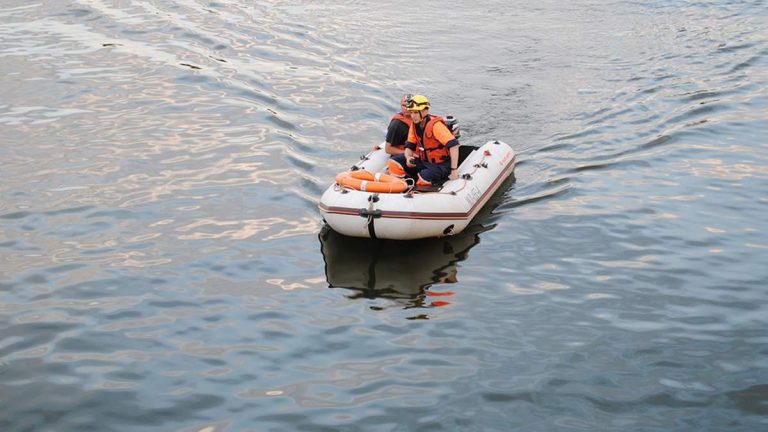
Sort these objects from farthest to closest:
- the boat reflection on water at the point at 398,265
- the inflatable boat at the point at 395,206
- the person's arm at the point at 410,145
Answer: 1. the person's arm at the point at 410,145
2. the inflatable boat at the point at 395,206
3. the boat reflection on water at the point at 398,265

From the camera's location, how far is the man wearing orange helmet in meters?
13.6

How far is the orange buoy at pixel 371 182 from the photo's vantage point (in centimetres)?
1262

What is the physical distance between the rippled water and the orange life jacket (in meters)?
1.24

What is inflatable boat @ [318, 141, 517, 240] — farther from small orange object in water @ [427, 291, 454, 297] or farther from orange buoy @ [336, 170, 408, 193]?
small orange object in water @ [427, 291, 454, 297]

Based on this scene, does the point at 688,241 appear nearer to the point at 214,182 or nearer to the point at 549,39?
the point at 214,182

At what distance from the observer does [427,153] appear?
45.5ft

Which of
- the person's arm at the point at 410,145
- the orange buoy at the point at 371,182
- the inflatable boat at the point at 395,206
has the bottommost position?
the inflatable boat at the point at 395,206

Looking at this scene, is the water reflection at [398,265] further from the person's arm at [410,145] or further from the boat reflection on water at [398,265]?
the person's arm at [410,145]

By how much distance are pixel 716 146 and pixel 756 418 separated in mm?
8505

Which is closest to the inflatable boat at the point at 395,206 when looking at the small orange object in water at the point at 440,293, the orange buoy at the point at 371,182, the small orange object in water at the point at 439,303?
the orange buoy at the point at 371,182

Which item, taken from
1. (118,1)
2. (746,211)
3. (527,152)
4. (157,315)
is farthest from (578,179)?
(118,1)

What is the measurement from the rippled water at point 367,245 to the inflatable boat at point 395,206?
335 mm

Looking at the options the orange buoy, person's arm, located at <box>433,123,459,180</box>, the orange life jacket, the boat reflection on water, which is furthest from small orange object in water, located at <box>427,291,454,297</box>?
the orange life jacket

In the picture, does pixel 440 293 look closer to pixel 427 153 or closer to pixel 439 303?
pixel 439 303
